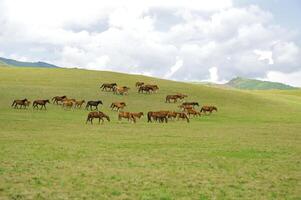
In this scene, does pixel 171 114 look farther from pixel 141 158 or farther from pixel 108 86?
pixel 141 158

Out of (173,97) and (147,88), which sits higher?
(147,88)

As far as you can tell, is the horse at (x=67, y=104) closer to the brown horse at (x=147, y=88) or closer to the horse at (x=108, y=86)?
the horse at (x=108, y=86)

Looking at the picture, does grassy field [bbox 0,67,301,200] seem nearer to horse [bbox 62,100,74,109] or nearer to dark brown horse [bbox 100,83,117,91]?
horse [bbox 62,100,74,109]

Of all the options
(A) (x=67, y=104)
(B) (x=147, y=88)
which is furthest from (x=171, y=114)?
(B) (x=147, y=88)

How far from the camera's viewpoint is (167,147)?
90.9 feet

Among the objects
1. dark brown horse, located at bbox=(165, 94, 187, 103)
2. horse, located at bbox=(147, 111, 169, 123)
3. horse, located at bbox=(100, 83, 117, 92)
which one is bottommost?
horse, located at bbox=(147, 111, 169, 123)

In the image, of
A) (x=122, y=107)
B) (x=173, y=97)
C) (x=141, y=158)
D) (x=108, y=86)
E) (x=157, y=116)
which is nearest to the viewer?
(x=141, y=158)

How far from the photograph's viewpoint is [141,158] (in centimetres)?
2330

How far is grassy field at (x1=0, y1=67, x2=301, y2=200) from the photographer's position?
1638 cm

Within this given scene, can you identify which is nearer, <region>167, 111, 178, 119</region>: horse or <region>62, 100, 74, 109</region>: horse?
<region>167, 111, 178, 119</region>: horse

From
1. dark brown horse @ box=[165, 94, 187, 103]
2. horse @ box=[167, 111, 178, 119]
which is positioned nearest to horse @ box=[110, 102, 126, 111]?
horse @ box=[167, 111, 178, 119]

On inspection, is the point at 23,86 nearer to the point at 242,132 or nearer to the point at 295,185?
the point at 242,132

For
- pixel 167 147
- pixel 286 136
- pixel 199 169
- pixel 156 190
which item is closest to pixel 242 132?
pixel 286 136

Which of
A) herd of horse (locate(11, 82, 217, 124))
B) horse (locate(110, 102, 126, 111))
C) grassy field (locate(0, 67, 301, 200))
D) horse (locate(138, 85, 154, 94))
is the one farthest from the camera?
horse (locate(138, 85, 154, 94))
